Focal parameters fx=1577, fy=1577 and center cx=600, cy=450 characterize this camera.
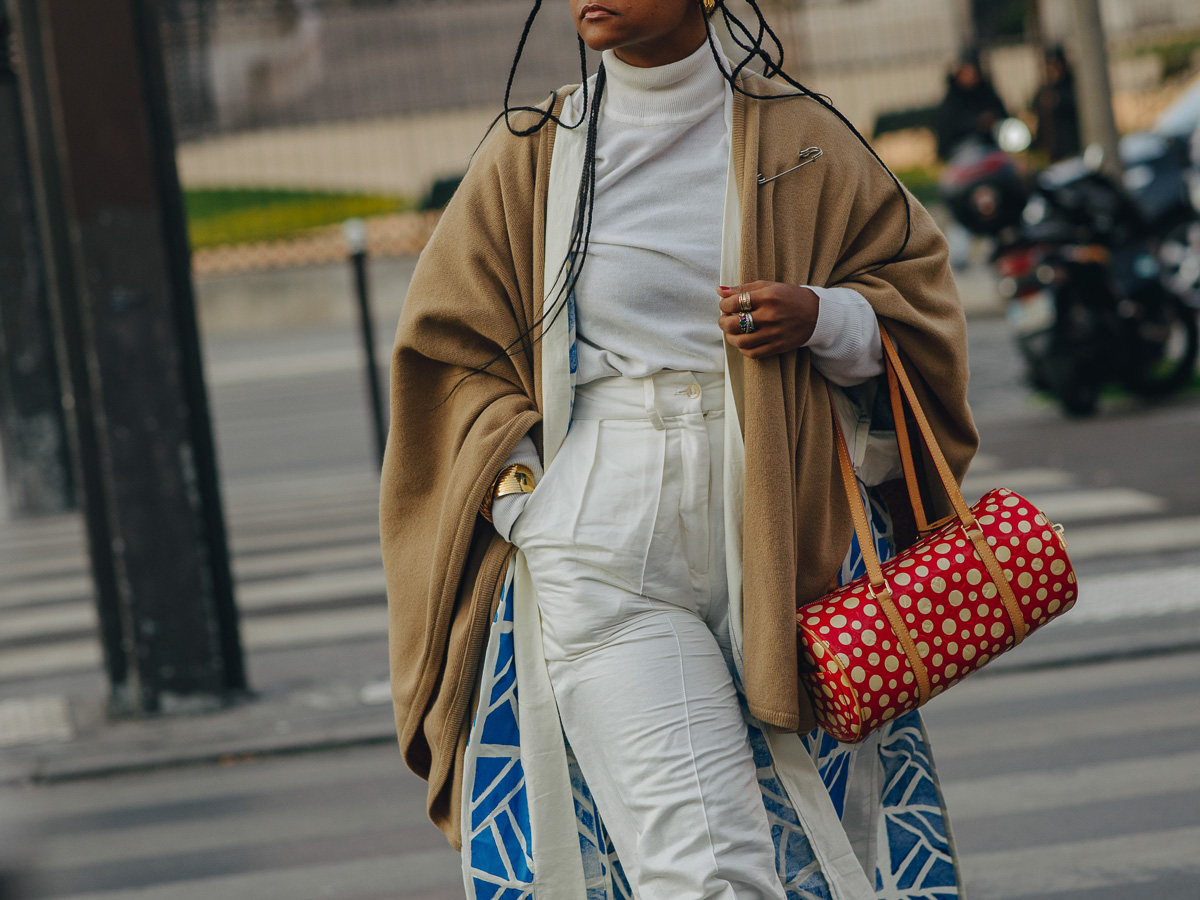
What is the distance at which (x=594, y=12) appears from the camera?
2262 millimetres

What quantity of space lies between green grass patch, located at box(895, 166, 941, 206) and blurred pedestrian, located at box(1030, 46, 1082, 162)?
259 centimetres

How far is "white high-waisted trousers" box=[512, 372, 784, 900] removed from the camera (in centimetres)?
223

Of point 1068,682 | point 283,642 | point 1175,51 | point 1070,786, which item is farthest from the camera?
point 1175,51

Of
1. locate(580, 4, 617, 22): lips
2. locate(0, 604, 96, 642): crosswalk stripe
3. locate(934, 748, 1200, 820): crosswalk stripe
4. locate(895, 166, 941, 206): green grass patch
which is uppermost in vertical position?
locate(580, 4, 617, 22): lips

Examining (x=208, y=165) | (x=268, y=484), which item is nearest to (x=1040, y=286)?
(x=268, y=484)

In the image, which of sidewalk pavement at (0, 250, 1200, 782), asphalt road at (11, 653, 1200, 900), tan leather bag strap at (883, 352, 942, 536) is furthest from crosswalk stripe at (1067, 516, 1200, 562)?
tan leather bag strap at (883, 352, 942, 536)

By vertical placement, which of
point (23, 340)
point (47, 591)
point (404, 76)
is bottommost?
point (47, 591)

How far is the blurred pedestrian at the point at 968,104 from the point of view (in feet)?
52.5

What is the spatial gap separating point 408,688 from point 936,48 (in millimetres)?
21678

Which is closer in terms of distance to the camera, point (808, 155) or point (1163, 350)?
point (808, 155)

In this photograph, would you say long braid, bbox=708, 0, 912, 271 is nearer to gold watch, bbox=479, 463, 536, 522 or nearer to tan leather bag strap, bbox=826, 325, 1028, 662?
tan leather bag strap, bbox=826, 325, 1028, 662

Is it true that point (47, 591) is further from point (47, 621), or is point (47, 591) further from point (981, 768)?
point (981, 768)

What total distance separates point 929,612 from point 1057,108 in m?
16.4

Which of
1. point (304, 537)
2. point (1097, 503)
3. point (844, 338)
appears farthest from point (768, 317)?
point (304, 537)
